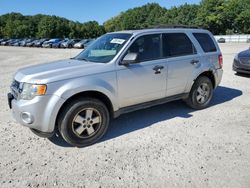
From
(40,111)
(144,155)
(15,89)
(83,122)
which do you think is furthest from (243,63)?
(15,89)

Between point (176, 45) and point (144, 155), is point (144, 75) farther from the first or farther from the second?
point (144, 155)

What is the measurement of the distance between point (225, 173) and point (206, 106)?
281cm

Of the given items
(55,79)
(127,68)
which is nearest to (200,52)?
(127,68)

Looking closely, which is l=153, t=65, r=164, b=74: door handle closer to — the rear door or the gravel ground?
the rear door

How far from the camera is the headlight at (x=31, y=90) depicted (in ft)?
12.1

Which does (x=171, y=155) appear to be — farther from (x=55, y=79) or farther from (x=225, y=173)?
(x=55, y=79)

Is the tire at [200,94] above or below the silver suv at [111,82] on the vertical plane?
below

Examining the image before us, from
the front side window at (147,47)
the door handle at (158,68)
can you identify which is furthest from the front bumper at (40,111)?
the door handle at (158,68)

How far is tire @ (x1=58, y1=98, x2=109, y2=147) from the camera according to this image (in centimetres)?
393

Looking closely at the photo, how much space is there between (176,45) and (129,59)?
4.66ft

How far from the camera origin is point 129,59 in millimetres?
4309

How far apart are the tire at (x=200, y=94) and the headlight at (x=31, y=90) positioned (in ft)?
10.8

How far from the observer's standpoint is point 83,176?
3.34m

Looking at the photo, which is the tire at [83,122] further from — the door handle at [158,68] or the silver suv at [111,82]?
the door handle at [158,68]
